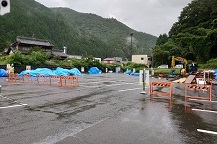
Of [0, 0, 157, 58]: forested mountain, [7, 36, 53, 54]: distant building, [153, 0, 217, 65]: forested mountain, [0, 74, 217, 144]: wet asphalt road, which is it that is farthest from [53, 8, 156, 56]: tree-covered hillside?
[0, 74, 217, 144]: wet asphalt road

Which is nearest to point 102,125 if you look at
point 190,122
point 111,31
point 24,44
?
point 190,122

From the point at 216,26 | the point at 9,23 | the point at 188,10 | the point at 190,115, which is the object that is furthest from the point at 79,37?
the point at 190,115

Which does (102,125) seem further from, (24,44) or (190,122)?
(24,44)

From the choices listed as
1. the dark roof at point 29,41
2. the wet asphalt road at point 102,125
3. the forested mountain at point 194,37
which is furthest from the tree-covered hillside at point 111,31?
the wet asphalt road at point 102,125

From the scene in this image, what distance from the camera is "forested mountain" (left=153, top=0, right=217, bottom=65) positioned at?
4205 centimetres

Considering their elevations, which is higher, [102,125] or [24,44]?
[24,44]

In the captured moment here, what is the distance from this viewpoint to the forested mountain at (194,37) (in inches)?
1656

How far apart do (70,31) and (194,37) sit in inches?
2611

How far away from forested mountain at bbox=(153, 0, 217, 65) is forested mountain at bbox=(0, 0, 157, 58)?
1699 inches

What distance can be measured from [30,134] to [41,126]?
67 cm

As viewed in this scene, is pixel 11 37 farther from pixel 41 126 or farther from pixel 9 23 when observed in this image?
pixel 41 126

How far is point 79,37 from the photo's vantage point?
328 ft

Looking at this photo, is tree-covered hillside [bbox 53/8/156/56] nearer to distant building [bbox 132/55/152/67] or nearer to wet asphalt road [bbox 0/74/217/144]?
distant building [bbox 132/55/152/67]

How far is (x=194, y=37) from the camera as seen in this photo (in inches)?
1694
